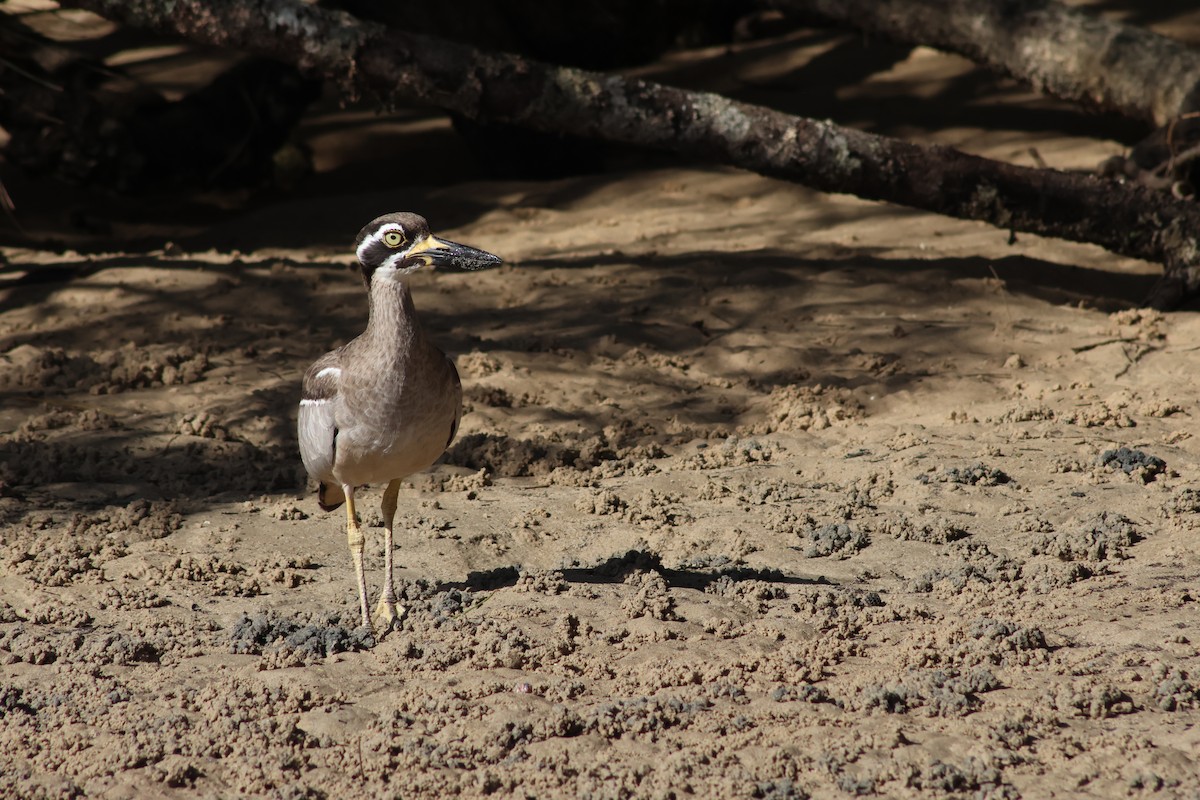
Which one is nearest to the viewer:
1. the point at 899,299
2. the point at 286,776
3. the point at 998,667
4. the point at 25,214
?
the point at 286,776

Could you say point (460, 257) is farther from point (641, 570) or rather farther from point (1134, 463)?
point (1134, 463)

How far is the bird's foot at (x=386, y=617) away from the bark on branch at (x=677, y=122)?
426cm

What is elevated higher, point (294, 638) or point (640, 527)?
point (294, 638)

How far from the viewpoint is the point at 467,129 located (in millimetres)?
11039

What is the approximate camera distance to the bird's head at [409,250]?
14.1ft

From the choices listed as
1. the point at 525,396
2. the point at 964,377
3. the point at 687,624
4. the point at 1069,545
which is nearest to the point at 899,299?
the point at 964,377

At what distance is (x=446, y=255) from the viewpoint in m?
4.30

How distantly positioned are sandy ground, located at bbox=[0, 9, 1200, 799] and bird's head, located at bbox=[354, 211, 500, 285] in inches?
51.6

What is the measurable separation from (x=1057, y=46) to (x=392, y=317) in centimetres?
698

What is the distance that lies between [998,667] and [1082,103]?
688 cm

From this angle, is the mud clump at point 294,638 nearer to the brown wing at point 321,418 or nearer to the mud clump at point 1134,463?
the brown wing at point 321,418

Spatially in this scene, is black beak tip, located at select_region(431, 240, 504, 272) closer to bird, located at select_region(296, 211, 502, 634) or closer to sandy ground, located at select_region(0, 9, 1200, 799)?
bird, located at select_region(296, 211, 502, 634)

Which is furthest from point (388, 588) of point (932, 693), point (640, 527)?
point (932, 693)

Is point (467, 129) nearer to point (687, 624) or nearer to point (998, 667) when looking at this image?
point (687, 624)
